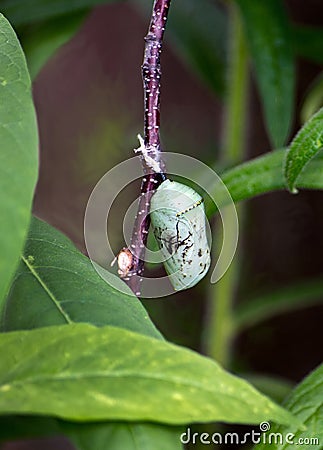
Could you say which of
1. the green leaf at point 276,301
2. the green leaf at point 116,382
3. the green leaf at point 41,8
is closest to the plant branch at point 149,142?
the green leaf at point 116,382

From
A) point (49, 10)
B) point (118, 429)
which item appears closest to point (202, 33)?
point (49, 10)

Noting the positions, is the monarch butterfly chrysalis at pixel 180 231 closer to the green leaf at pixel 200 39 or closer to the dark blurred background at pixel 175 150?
the green leaf at pixel 200 39

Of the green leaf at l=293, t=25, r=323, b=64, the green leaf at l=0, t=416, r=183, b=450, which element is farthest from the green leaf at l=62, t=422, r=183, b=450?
the green leaf at l=293, t=25, r=323, b=64

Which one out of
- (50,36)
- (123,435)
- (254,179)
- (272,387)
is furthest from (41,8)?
(123,435)

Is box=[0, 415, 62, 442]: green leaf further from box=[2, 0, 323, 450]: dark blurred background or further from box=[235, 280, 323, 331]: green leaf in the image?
box=[2, 0, 323, 450]: dark blurred background

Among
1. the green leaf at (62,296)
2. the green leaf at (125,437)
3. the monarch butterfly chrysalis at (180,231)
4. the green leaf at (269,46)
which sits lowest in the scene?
the green leaf at (125,437)

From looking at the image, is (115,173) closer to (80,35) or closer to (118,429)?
(118,429)

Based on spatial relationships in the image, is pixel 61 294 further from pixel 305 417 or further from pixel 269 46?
pixel 269 46
